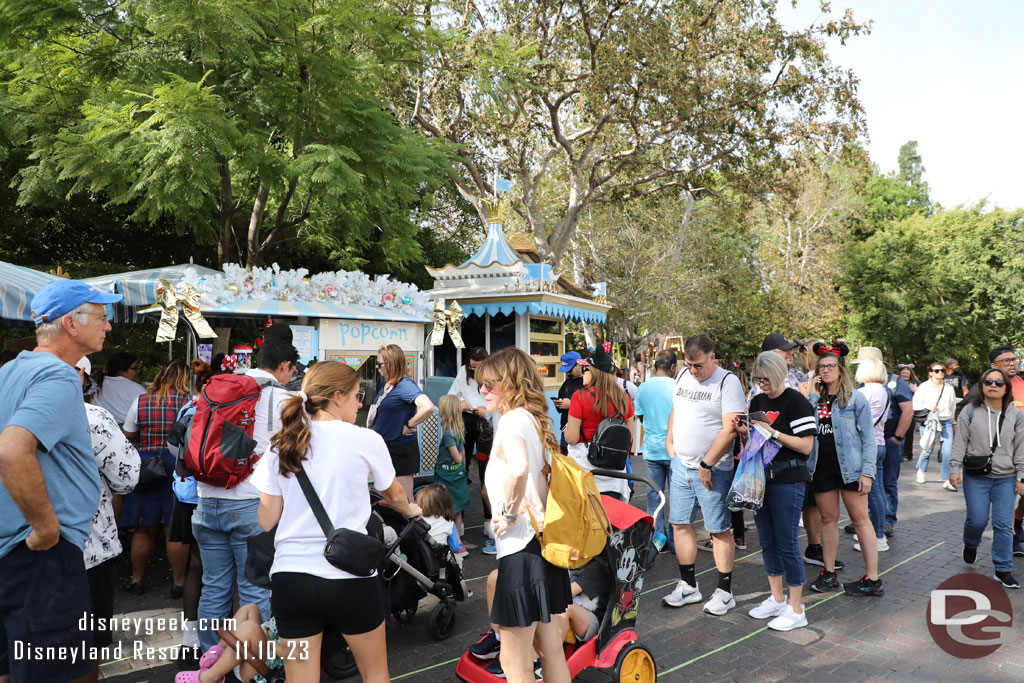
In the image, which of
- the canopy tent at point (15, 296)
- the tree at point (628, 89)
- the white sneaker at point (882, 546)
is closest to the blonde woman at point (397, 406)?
the canopy tent at point (15, 296)

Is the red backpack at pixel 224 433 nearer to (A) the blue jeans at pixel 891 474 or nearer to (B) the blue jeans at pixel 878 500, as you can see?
(B) the blue jeans at pixel 878 500

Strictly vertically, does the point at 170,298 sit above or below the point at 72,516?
above

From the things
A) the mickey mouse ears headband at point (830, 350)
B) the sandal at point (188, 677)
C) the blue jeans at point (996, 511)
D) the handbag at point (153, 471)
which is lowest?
the sandal at point (188, 677)

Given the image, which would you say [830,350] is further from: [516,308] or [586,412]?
[516,308]

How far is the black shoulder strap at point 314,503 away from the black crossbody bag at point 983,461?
18.4 feet

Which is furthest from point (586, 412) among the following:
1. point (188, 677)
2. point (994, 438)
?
point (994, 438)

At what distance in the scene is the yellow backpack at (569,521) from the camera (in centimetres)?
282

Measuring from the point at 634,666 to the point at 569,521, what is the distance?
3.84 ft

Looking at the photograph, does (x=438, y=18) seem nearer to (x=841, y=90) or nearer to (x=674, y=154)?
(x=674, y=154)

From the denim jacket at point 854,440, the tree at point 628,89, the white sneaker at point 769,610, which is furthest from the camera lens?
the tree at point 628,89

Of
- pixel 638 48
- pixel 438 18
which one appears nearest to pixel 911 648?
pixel 638 48

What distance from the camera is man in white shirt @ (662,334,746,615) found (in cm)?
469

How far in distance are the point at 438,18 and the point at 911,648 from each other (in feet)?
48.4

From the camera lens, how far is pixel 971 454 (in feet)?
18.5
